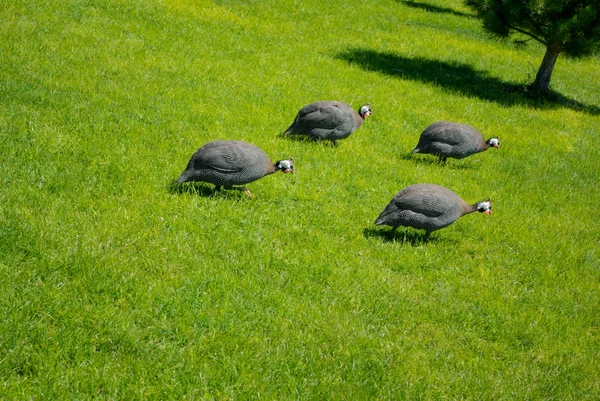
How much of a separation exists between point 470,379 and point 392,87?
9992 mm

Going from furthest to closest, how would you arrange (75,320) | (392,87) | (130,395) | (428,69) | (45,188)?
(428,69)
(392,87)
(45,188)
(75,320)
(130,395)

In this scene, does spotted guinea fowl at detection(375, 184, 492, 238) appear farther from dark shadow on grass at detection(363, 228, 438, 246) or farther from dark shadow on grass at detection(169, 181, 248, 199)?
dark shadow on grass at detection(169, 181, 248, 199)

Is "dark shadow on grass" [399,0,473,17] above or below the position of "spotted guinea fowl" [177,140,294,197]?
above

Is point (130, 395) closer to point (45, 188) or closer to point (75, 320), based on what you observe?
point (75, 320)

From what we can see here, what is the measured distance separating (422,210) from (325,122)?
2.98 metres

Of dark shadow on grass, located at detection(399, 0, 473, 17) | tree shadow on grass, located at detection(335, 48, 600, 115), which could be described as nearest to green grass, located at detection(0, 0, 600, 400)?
tree shadow on grass, located at detection(335, 48, 600, 115)

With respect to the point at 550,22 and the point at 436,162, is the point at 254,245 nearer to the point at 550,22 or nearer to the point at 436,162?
the point at 436,162

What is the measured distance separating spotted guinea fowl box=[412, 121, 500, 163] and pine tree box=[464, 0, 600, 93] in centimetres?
662

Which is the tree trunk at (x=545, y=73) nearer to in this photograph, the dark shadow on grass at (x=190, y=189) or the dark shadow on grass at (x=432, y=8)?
the dark shadow on grass at (x=432, y=8)

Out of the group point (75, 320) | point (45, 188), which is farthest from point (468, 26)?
point (75, 320)

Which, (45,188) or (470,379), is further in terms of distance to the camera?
(45,188)

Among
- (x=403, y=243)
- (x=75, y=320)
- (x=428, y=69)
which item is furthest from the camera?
(x=428, y=69)

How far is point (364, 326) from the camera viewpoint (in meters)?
5.59

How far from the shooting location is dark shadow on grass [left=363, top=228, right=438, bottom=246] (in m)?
7.41
